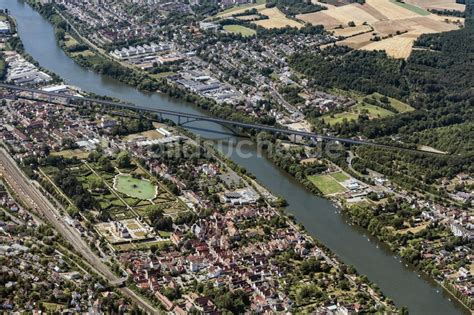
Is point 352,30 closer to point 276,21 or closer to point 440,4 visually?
point 276,21

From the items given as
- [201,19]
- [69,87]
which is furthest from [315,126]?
[201,19]

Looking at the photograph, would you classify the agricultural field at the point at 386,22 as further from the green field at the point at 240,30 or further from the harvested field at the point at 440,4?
the green field at the point at 240,30

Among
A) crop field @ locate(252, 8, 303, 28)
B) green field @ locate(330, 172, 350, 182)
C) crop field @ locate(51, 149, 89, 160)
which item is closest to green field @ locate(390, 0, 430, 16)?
crop field @ locate(252, 8, 303, 28)

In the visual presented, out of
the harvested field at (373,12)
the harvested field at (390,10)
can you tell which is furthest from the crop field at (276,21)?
the harvested field at (390,10)

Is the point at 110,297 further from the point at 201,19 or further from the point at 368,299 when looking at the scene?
the point at 201,19

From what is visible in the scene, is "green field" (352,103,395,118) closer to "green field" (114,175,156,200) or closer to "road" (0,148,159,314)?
"green field" (114,175,156,200)

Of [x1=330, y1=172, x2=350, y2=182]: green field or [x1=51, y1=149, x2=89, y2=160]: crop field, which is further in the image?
[x1=51, y1=149, x2=89, y2=160]: crop field
